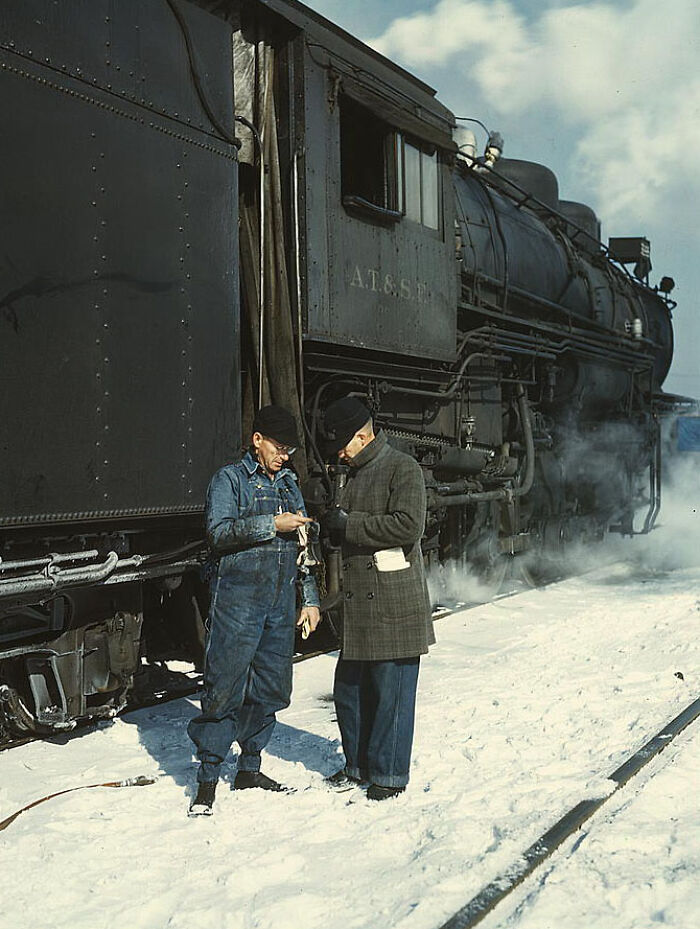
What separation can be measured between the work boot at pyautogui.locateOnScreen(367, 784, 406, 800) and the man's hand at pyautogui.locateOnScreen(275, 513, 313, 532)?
3.56ft

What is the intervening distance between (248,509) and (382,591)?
625 mm

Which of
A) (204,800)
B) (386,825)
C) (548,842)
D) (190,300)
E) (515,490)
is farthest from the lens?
(515,490)

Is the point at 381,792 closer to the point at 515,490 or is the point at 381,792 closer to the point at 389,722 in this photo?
the point at 389,722

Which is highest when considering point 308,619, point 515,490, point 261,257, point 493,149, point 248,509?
point 493,149

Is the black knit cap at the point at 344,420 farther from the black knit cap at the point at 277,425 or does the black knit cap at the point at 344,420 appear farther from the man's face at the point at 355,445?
the black knit cap at the point at 277,425

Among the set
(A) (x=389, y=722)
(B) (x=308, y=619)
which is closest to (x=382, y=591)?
(B) (x=308, y=619)

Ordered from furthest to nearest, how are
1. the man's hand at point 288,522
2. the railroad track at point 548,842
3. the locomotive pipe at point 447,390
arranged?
the locomotive pipe at point 447,390
the man's hand at point 288,522
the railroad track at point 548,842

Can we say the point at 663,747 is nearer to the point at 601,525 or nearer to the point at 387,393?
the point at 387,393

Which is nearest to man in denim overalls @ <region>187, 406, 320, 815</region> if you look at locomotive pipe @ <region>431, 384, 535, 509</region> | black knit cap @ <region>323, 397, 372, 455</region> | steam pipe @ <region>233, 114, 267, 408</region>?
black knit cap @ <region>323, 397, 372, 455</region>

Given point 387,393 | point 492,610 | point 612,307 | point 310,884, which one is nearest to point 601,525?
point 612,307

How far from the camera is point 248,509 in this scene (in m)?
3.78

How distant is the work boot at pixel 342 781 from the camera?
12.7ft

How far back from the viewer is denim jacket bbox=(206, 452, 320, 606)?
3641 mm

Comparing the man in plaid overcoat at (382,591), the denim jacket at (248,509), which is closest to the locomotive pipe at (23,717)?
the denim jacket at (248,509)
